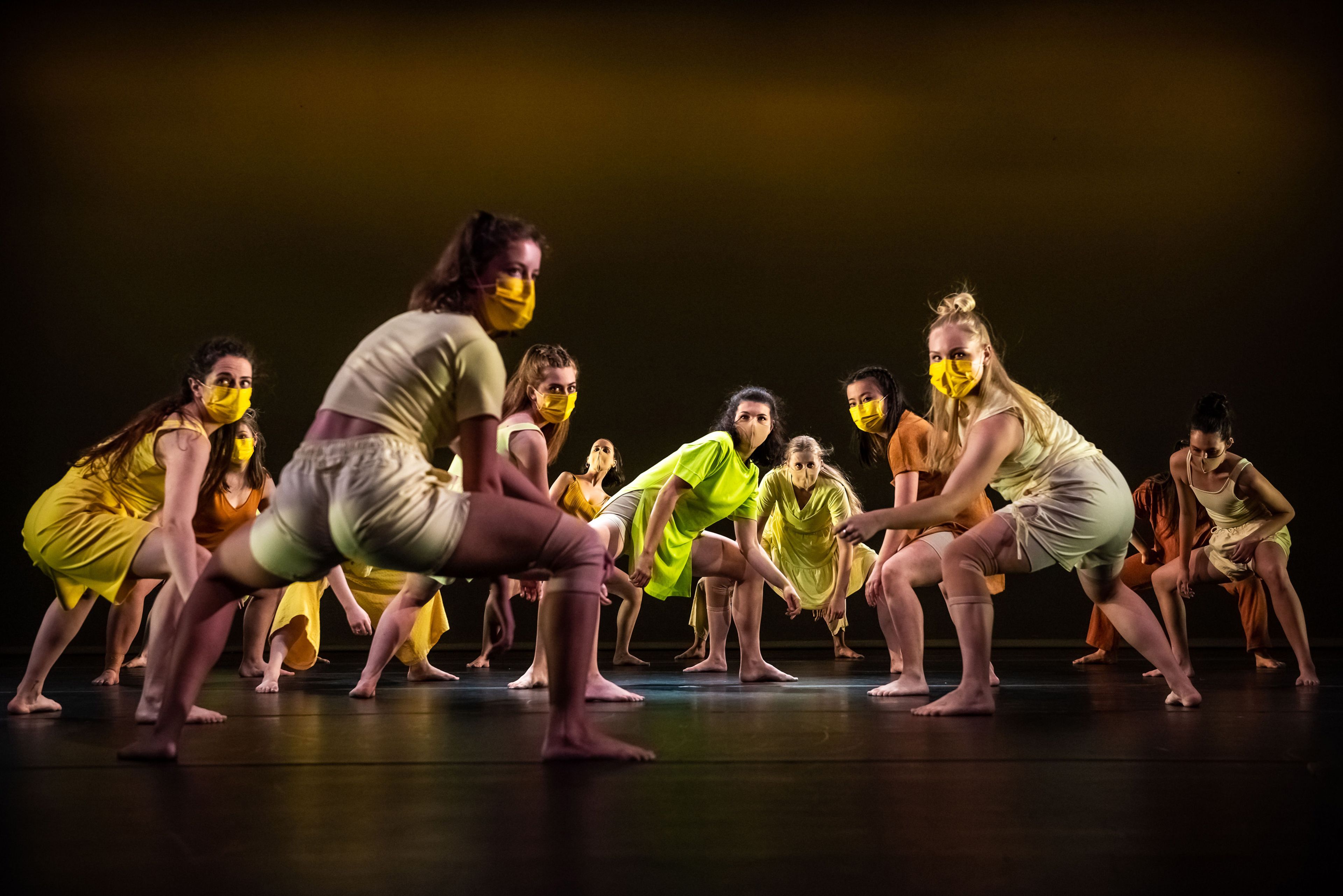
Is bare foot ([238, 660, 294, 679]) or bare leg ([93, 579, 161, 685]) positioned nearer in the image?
bare leg ([93, 579, 161, 685])

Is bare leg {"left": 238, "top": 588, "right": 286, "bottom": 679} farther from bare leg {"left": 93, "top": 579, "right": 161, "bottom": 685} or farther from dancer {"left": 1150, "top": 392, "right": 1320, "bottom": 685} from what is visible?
dancer {"left": 1150, "top": 392, "right": 1320, "bottom": 685}

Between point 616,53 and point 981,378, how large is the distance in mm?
4950

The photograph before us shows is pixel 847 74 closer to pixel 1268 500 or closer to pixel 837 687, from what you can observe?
pixel 1268 500

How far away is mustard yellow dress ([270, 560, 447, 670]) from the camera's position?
15.9 feet

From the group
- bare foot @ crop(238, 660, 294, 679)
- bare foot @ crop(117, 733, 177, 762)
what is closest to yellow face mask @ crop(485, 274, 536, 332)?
bare foot @ crop(117, 733, 177, 762)

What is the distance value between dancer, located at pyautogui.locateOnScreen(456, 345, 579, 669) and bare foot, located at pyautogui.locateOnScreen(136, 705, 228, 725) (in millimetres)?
842

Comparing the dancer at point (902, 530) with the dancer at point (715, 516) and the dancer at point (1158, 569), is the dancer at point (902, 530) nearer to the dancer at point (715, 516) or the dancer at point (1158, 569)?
the dancer at point (715, 516)

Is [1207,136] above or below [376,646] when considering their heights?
above

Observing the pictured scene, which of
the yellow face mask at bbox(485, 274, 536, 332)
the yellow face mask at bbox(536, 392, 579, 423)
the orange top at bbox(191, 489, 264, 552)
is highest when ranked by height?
the yellow face mask at bbox(536, 392, 579, 423)

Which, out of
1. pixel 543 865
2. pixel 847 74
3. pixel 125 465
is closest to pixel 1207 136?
pixel 847 74

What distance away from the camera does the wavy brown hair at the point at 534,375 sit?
13.6 ft

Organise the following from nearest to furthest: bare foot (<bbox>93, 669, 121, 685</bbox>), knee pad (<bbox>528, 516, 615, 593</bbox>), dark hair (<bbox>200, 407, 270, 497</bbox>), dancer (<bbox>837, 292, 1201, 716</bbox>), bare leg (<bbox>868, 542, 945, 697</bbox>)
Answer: knee pad (<bbox>528, 516, 615, 593</bbox>) → dancer (<bbox>837, 292, 1201, 716</bbox>) → bare leg (<bbox>868, 542, 945, 697</bbox>) → dark hair (<bbox>200, 407, 270, 497</bbox>) → bare foot (<bbox>93, 669, 121, 685</bbox>)

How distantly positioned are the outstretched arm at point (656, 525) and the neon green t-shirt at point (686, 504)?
10cm

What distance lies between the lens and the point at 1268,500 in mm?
4664
